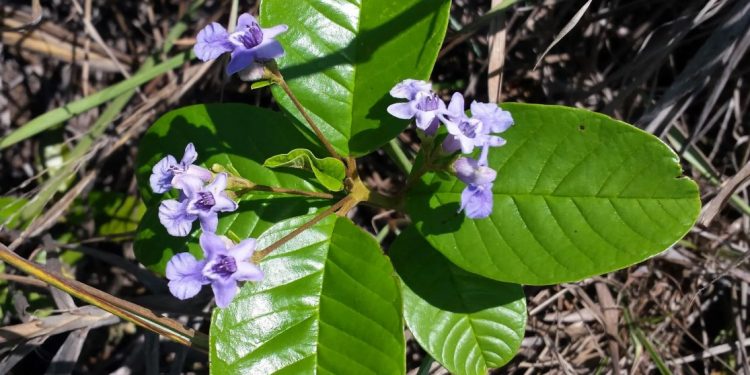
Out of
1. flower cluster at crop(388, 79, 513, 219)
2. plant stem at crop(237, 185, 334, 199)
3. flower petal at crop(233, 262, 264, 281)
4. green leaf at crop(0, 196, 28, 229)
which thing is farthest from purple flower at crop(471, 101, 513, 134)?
green leaf at crop(0, 196, 28, 229)

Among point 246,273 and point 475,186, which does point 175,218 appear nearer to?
point 246,273

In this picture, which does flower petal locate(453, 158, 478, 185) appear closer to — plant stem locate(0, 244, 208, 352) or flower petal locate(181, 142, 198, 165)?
flower petal locate(181, 142, 198, 165)

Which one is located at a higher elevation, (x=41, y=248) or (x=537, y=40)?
(x=537, y=40)

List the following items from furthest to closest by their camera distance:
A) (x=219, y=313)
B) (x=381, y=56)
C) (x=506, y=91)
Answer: (x=506, y=91)
(x=381, y=56)
(x=219, y=313)

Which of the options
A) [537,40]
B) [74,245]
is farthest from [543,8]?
[74,245]

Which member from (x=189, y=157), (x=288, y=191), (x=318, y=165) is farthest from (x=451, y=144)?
(x=189, y=157)

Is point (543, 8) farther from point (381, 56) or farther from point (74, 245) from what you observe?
point (74, 245)

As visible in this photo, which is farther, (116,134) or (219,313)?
(116,134)

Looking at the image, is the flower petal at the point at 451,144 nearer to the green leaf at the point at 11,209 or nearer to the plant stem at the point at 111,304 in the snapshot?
the plant stem at the point at 111,304
